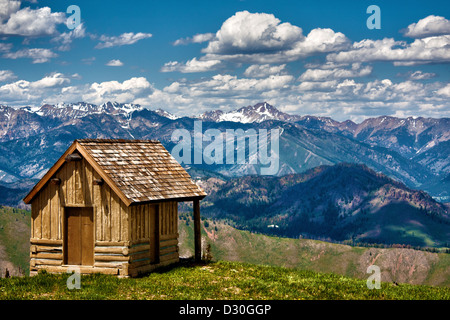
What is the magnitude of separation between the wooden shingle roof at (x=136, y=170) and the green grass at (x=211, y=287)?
4.55 metres

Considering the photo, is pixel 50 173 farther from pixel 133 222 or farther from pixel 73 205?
pixel 133 222

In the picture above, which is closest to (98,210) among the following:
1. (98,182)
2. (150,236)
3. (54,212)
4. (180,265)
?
(98,182)

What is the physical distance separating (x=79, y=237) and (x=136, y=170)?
5.09 metres

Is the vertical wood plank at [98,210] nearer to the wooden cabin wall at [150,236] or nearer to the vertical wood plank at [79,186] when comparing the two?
the vertical wood plank at [79,186]

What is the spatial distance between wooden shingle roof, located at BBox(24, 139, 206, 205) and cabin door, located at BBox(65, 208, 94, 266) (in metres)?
2.50

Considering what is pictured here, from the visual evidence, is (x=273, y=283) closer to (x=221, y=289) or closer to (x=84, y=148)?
(x=221, y=289)

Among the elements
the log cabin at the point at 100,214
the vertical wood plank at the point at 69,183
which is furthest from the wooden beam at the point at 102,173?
the vertical wood plank at the point at 69,183

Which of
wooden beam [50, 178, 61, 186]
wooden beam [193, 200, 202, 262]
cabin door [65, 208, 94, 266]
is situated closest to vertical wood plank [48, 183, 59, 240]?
wooden beam [50, 178, 61, 186]

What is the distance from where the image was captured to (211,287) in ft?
86.6

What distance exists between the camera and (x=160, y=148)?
3738 cm

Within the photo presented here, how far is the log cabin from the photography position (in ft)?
97.6

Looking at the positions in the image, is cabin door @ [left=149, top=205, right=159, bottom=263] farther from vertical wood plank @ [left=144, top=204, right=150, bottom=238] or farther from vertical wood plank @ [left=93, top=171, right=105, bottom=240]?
vertical wood plank @ [left=93, top=171, right=105, bottom=240]
